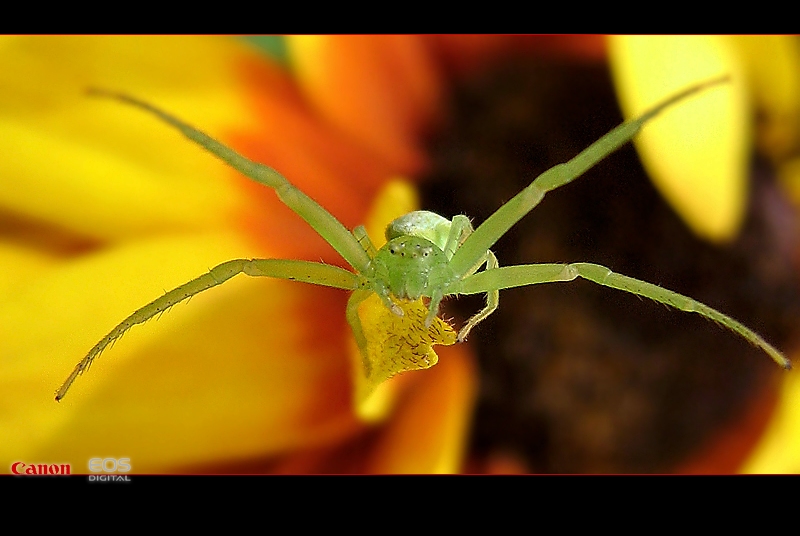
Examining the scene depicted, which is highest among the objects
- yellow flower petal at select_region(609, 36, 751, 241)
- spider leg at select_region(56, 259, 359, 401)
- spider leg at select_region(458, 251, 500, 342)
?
yellow flower petal at select_region(609, 36, 751, 241)

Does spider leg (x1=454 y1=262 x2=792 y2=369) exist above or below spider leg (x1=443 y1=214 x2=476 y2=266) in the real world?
below

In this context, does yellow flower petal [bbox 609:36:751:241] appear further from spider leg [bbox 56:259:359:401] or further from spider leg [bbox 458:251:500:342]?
spider leg [bbox 56:259:359:401]

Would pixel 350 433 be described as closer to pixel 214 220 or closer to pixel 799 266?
pixel 214 220

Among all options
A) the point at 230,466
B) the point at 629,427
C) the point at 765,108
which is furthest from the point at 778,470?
the point at 230,466

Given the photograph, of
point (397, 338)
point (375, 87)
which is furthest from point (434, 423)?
point (375, 87)

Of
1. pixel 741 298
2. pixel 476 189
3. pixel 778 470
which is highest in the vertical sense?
pixel 476 189

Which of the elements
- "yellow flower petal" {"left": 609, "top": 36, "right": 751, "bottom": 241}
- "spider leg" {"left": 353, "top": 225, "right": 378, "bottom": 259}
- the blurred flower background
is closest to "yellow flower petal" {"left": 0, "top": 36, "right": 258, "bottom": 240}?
the blurred flower background

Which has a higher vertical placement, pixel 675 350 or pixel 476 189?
pixel 476 189
